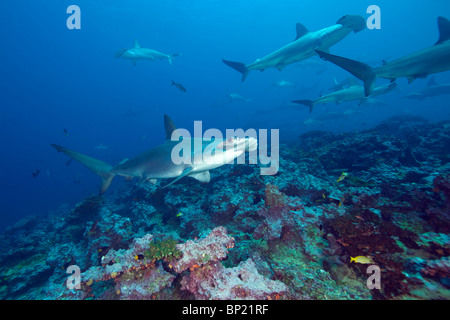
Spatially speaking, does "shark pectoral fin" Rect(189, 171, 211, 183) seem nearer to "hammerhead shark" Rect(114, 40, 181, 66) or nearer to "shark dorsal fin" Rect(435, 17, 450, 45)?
"shark dorsal fin" Rect(435, 17, 450, 45)

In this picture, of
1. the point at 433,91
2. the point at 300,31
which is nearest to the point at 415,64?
the point at 300,31

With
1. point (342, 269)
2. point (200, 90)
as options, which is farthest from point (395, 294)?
point (200, 90)

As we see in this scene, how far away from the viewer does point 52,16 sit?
61.4 meters

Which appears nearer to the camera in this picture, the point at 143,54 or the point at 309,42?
the point at 309,42

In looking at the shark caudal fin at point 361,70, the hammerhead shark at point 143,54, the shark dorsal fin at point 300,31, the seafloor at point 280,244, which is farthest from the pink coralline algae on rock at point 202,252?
the hammerhead shark at point 143,54

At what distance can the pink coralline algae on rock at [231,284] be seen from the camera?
2.46 metres

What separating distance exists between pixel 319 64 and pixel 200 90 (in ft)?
473

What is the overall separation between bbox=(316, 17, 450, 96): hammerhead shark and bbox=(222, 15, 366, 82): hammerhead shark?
9.21 ft

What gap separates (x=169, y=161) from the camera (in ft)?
18.1

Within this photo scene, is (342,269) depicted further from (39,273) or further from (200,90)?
(200,90)

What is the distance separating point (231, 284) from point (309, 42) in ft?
30.7

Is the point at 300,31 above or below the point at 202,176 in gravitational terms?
above

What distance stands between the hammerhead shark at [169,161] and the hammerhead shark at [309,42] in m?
4.98

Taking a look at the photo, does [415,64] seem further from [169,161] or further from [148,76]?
[148,76]
